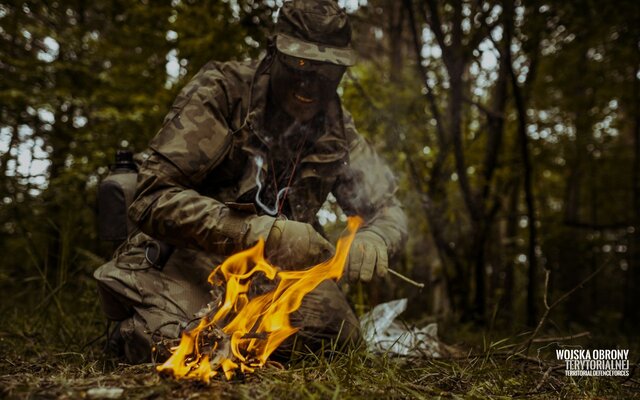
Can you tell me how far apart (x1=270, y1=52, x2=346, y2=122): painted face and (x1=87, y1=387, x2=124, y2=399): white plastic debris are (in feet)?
5.68

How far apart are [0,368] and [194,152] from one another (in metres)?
1.29

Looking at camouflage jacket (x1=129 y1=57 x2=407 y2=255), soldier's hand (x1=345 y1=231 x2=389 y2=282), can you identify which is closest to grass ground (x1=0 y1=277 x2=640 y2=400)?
soldier's hand (x1=345 y1=231 x2=389 y2=282)

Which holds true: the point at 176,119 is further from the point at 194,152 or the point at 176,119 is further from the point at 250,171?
the point at 250,171

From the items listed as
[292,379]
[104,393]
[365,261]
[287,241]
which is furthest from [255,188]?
[104,393]

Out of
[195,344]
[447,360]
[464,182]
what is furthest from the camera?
[464,182]

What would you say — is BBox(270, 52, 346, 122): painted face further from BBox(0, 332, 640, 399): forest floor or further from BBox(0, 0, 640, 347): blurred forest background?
BBox(0, 0, 640, 347): blurred forest background

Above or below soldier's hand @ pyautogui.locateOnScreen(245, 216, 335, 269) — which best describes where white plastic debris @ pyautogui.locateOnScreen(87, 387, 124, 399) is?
below

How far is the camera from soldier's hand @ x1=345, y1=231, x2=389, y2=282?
226cm

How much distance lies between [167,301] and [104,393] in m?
1.05

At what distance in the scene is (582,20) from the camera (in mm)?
4348

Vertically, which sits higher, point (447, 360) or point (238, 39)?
point (238, 39)

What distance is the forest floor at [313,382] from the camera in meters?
1.52

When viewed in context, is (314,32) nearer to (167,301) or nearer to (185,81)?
(167,301)

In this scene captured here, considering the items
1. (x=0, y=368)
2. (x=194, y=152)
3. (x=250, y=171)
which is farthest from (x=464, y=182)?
(x=0, y=368)
